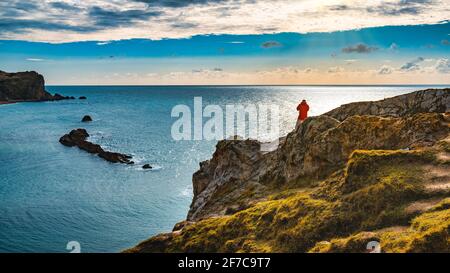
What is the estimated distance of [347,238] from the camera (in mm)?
13820

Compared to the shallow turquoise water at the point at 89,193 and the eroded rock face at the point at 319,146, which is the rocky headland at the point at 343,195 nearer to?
the eroded rock face at the point at 319,146

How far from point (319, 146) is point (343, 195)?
7.09m

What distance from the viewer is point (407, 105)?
29.7 meters

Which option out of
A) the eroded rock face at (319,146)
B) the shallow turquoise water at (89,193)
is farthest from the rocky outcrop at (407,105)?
the shallow turquoise water at (89,193)

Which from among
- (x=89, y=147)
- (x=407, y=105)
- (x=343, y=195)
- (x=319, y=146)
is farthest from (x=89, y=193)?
(x=343, y=195)

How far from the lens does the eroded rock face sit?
22.0 meters

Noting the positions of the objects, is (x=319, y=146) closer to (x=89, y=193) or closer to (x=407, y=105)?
(x=407, y=105)

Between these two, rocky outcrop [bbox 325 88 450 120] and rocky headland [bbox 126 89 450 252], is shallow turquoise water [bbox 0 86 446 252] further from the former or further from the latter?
rocky outcrop [bbox 325 88 450 120]

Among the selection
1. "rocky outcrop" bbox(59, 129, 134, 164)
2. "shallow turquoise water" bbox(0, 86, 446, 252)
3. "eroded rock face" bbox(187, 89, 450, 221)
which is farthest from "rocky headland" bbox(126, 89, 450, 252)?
"rocky outcrop" bbox(59, 129, 134, 164)

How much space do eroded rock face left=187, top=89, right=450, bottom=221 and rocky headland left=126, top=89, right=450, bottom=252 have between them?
0.06m

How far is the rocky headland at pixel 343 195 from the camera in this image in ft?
45.2

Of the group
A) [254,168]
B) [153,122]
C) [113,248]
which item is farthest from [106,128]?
[254,168]

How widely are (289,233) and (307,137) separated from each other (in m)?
11.0
